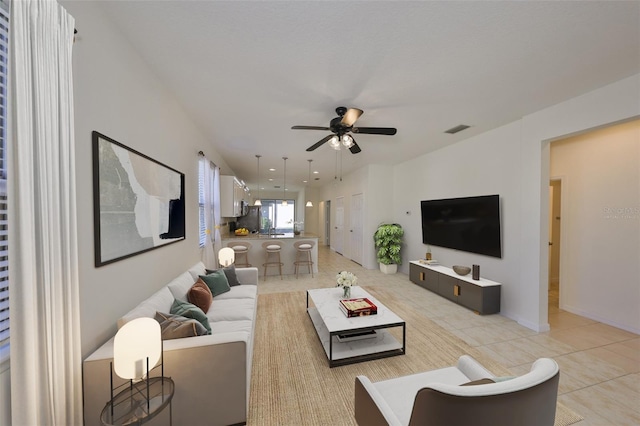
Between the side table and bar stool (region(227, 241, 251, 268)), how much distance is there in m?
3.99

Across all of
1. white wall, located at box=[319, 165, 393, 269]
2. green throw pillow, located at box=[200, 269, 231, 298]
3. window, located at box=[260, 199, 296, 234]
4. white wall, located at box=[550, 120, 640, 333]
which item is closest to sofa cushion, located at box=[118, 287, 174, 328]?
green throw pillow, located at box=[200, 269, 231, 298]

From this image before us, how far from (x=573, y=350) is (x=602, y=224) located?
1895 mm

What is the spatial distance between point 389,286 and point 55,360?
4737 mm

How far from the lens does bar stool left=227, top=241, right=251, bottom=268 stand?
5.35m

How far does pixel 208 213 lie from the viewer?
14.0ft

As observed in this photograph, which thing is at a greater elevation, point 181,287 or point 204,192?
point 204,192

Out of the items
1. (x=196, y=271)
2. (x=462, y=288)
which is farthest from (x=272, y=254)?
(x=462, y=288)

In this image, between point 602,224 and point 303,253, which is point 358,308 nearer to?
point 303,253

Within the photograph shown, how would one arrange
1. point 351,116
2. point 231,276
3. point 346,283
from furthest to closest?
point 231,276, point 346,283, point 351,116

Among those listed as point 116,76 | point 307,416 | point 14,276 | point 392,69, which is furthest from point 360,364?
point 116,76

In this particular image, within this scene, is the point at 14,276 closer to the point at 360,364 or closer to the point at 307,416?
the point at 307,416

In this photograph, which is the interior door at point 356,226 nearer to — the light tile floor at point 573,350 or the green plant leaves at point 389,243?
the green plant leaves at point 389,243

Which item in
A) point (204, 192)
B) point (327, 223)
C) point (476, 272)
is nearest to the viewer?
point (476, 272)

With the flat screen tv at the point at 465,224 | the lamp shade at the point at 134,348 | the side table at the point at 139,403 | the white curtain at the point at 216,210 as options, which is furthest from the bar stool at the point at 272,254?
the lamp shade at the point at 134,348
